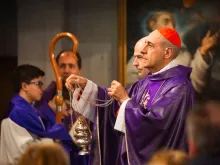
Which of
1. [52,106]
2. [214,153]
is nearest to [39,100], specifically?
[52,106]

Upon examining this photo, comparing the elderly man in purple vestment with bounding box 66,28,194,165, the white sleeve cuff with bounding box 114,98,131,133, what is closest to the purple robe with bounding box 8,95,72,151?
the elderly man in purple vestment with bounding box 66,28,194,165

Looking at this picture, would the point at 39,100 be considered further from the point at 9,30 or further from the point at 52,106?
the point at 9,30

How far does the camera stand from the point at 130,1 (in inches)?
267

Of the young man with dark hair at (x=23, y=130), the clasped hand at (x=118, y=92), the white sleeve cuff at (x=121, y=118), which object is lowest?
the young man with dark hair at (x=23, y=130)

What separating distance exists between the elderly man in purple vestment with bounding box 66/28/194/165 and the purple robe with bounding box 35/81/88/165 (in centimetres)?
39

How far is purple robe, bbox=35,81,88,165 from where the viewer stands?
517cm

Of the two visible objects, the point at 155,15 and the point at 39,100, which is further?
the point at 155,15

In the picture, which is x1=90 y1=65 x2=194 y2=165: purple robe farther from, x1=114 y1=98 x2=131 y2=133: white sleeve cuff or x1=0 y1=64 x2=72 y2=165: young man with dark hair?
x1=0 y1=64 x2=72 y2=165: young man with dark hair

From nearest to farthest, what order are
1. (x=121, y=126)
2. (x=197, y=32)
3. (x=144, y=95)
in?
(x=121, y=126), (x=144, y=95), (x=197, y=32)

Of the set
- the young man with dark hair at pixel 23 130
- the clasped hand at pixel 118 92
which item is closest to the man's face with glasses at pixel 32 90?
the young man with dark hair at pixel 23 130

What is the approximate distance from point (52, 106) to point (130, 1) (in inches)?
63.1

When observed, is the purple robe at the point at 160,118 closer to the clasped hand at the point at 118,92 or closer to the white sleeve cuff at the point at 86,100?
the clasped hand at the point at 118,92

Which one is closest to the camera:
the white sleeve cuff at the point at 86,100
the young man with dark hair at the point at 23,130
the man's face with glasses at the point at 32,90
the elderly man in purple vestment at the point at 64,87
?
the white sleeve cuff at the point at 86,100

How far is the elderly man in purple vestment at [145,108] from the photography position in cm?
423
